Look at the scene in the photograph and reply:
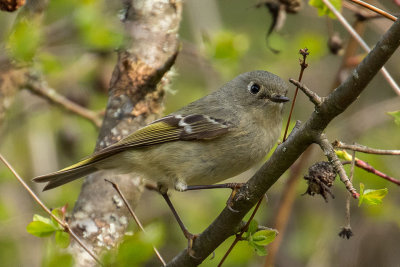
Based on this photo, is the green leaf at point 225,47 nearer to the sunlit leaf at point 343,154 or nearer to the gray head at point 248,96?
the gray head at point 248,96

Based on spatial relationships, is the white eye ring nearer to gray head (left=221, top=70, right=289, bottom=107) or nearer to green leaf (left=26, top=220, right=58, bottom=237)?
gray head (left=221, top=70, right=289, bottom=107)

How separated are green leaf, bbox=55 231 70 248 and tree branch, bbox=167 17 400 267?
1.78 ft

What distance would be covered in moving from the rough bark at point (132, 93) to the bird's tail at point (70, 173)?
105mm

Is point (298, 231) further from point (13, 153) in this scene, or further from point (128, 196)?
point (13, 153)

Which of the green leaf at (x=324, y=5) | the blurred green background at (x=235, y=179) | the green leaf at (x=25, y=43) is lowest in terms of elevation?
the blurred green background at (x=235, y=179)

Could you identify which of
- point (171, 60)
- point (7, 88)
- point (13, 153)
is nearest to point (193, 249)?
point (171, 60)

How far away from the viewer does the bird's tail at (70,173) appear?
11.0ft

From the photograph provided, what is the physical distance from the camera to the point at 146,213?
522cm

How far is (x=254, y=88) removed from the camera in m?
3.59

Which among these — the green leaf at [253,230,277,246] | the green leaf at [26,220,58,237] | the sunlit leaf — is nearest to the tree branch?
the green leaf at [253,230,277,246]

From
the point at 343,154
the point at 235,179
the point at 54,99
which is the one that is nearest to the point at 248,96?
the point at 343,154

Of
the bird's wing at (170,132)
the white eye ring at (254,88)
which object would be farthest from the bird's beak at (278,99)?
the bird's wing at (170,132)

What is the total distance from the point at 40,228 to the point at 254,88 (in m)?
1.79

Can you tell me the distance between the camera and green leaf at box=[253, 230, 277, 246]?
2.34m
